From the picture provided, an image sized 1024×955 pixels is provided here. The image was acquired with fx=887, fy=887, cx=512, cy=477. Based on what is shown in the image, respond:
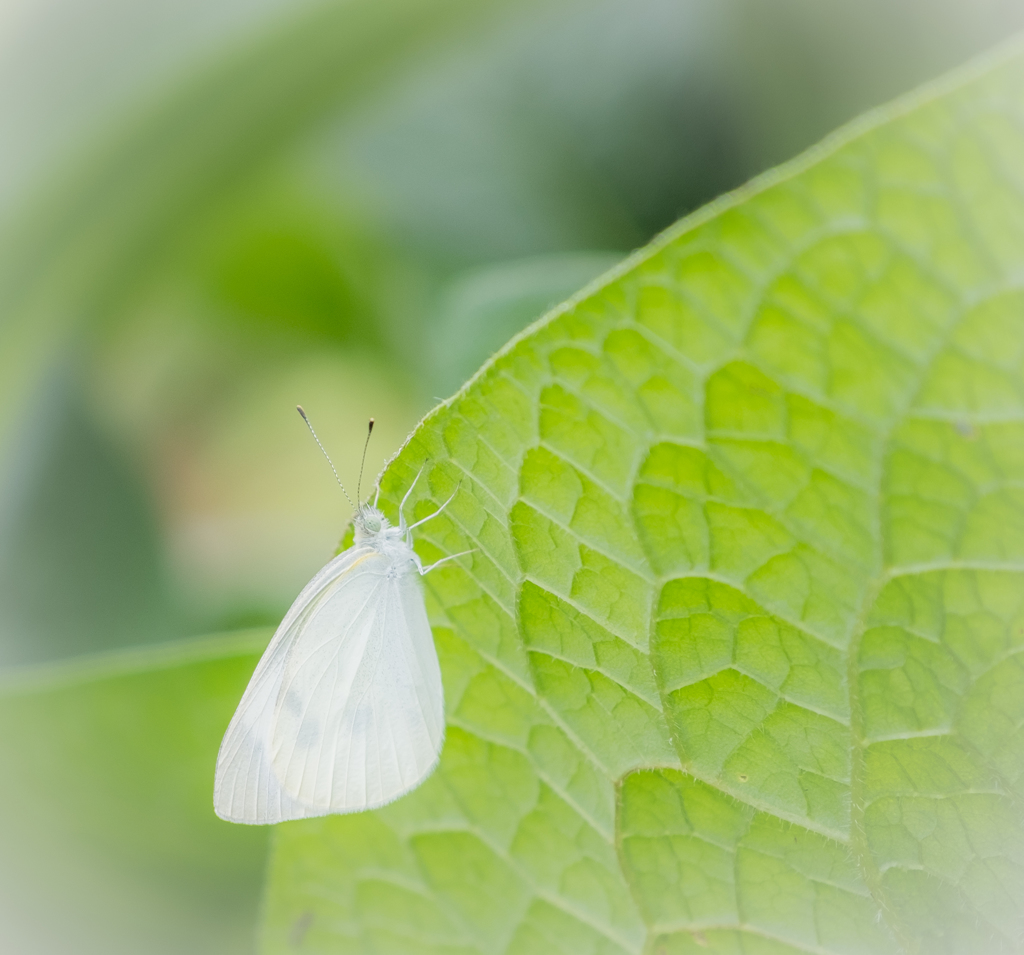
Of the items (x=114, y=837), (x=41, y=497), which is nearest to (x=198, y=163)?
(x=41, y=497)

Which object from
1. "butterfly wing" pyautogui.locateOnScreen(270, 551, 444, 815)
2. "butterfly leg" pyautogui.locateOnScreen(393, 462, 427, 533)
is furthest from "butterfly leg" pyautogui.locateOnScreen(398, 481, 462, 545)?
"butterfly wing" pyautogui.locateOnScreen(270, 551, 444, 815)

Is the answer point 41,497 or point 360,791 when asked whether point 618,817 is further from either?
point 41,497

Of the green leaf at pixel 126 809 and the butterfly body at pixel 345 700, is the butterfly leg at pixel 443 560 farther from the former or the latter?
the green leaf at pixel 126 809

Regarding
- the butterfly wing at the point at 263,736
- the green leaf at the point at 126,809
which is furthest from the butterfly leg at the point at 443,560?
the green leaf at the point at 126,809

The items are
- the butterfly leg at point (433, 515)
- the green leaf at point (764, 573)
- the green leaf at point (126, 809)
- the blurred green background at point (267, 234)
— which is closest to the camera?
the green leaf at point (764, 573)

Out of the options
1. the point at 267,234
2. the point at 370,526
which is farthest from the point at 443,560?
the point at 267,234

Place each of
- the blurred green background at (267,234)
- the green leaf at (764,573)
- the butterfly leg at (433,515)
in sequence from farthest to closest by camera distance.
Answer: the blurred green background at (267,234) < the butterfly leg at (433,515) < the green leaf at (764,573)
